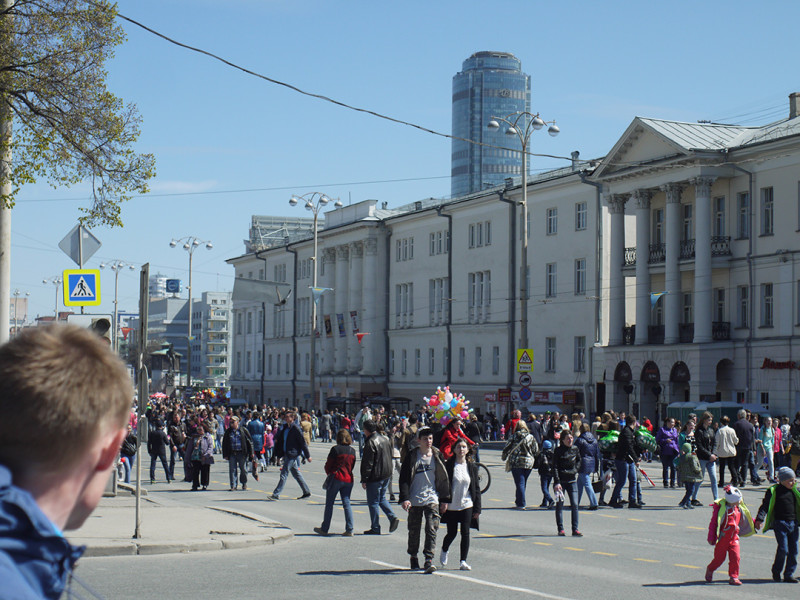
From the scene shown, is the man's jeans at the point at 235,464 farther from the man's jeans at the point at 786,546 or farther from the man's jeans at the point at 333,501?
the man's jeans at the point at 786,546

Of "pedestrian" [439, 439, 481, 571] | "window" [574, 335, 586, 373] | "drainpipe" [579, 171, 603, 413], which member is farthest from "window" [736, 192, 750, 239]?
"pedestrian" [439, 439, 481, 571]

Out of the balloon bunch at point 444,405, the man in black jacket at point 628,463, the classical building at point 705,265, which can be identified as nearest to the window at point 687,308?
the classical building at point 705,265

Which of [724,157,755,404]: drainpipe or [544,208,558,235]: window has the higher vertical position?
[544,208,558,235]: window

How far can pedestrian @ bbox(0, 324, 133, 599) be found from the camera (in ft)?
6.50

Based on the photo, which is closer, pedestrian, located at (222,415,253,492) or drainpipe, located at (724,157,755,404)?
pedestrian, located at (222,415,253,492)

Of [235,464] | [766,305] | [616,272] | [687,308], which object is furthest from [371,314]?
[235,464]

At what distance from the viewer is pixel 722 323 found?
168ft

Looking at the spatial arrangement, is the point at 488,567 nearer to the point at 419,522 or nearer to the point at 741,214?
the point at 419,522

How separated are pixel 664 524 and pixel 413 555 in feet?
23.8

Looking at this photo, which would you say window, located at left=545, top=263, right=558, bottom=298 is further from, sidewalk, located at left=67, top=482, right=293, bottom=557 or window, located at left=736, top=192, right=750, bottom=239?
sidewalk, located at left=67, top=482, right=293, bottom=557

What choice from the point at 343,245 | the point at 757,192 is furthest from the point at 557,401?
the point at 343,245

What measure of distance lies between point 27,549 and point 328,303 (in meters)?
85.0

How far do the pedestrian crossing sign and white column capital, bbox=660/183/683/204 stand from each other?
38.7 metres

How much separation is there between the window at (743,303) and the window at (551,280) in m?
13.3
